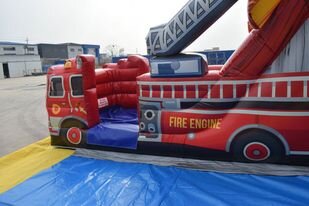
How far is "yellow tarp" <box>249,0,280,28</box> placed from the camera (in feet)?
8.05

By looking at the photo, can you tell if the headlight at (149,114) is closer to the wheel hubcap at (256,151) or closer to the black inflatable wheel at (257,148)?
the black inflatable wheel at (257,148)

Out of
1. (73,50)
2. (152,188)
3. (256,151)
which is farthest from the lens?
(73,50)

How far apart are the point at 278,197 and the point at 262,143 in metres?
0.61

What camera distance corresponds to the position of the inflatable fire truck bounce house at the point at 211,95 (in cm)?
260

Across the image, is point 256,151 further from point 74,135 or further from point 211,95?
point 74,135

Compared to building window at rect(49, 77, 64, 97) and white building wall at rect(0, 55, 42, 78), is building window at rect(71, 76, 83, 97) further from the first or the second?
white building wall at rect(0, 55, 42, 78)

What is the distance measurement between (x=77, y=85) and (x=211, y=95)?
6.65 feet

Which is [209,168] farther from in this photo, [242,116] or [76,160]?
[76,160]

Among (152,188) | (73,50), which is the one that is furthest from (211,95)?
(73,50)

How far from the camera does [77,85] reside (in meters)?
3.84

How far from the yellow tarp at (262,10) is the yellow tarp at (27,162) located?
123 inches

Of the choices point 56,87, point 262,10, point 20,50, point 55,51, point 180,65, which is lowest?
point 56,87

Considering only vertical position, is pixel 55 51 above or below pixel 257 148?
above

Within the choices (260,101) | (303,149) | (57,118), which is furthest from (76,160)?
(303,149)
